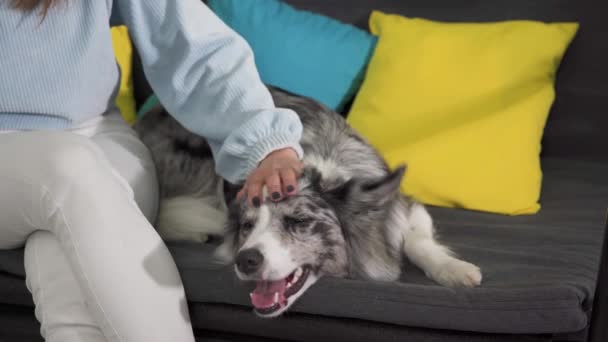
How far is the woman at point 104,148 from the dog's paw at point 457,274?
416 mm

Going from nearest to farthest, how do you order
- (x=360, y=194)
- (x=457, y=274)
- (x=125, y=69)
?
(x=457, y=274) < (x=360, y=194) < (x=125, y=69)

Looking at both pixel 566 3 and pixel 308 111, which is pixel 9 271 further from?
pixel 566 3

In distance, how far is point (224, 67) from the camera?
6.10 feet

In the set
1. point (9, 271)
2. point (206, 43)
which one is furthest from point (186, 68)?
point (9, 271)

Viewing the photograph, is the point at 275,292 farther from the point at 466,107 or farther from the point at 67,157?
the point at 466,107

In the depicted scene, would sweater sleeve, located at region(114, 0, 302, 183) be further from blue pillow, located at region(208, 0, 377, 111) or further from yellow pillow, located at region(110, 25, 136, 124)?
yellow pillow, located at region(110, 25, 136, 124)

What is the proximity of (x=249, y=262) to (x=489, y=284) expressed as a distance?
524 millimetres

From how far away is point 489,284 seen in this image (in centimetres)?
166

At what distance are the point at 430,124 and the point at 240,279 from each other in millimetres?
991

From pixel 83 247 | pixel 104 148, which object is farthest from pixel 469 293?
pixel 104 148

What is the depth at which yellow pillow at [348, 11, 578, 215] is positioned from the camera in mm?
2285

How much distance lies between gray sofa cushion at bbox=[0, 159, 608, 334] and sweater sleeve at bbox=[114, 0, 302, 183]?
10.9 inches

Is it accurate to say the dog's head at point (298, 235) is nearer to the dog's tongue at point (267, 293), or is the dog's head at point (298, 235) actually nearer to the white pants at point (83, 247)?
the dog's tongue at point (267, 293)

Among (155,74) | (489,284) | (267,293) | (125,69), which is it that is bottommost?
(125,69)
